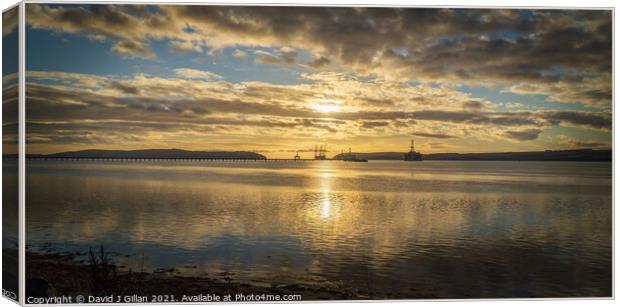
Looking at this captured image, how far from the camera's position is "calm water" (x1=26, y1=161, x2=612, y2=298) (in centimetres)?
654

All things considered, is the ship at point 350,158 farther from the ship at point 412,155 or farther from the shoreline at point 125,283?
the shoreline at point 125,283

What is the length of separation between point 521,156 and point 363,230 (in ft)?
6.07

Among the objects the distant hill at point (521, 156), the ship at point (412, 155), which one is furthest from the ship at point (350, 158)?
the ship at point (412, 155)

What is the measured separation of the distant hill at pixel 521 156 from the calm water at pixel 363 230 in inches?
3.3

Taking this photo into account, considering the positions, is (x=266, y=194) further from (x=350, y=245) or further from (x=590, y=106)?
(x=590, y=106)

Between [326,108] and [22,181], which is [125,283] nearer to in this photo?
[22,181]

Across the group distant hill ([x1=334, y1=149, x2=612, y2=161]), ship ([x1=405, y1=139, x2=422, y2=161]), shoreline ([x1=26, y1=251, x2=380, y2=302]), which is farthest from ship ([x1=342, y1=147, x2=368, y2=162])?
shoreline ([x1=26, y1=251, x2=380, y2=302])

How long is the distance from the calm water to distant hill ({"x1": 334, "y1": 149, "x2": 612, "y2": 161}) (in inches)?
3.3

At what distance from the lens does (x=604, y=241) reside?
6.71m

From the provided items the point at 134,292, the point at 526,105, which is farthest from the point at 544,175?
the point at 134,292

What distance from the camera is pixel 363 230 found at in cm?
682

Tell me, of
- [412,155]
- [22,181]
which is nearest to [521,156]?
[412,155]

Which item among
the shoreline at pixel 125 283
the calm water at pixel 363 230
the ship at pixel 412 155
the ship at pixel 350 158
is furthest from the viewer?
the ship at pixel 412 155

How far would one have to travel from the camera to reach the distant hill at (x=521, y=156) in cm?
693
